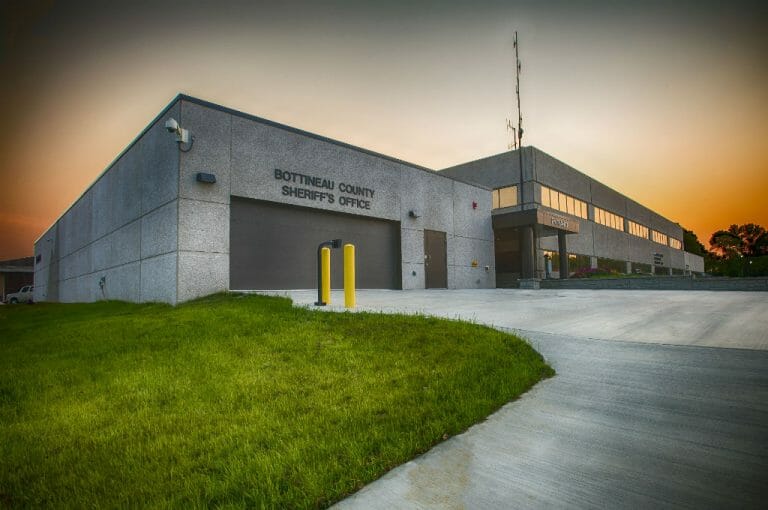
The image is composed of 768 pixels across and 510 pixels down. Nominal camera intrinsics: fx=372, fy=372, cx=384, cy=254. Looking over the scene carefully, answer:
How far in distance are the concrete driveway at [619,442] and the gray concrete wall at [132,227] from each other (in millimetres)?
10358

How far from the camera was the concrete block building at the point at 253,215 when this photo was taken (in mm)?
11148

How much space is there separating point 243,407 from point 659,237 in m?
65.4

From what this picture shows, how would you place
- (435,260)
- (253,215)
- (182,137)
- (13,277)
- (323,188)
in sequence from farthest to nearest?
(13,277) < (435,260) < (323,188) < (253,215) < (182,137)

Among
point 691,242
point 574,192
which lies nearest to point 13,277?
point 574,192

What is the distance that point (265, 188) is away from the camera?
12.6 metres

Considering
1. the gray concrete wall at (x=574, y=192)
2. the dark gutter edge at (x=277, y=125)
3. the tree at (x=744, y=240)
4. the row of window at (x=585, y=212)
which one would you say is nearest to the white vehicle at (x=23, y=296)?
the dark gutter edge at (x=277, y=125)

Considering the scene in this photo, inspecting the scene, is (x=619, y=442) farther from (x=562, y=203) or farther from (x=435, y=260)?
(x=562, y=203)

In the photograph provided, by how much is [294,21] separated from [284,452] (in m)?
14.4

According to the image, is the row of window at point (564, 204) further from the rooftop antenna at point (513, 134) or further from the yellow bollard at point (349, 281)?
the yellow bollard at point (349, 281)

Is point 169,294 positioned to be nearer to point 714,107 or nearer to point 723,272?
point 714,107

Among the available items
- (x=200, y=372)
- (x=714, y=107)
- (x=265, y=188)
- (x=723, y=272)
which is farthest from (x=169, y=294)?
(x=723, y=272)

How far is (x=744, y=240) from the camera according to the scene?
3573 inches

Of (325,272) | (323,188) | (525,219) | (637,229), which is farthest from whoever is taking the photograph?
(637,229)

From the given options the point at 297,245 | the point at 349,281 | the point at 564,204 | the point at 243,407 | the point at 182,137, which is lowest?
the point at 243,407
